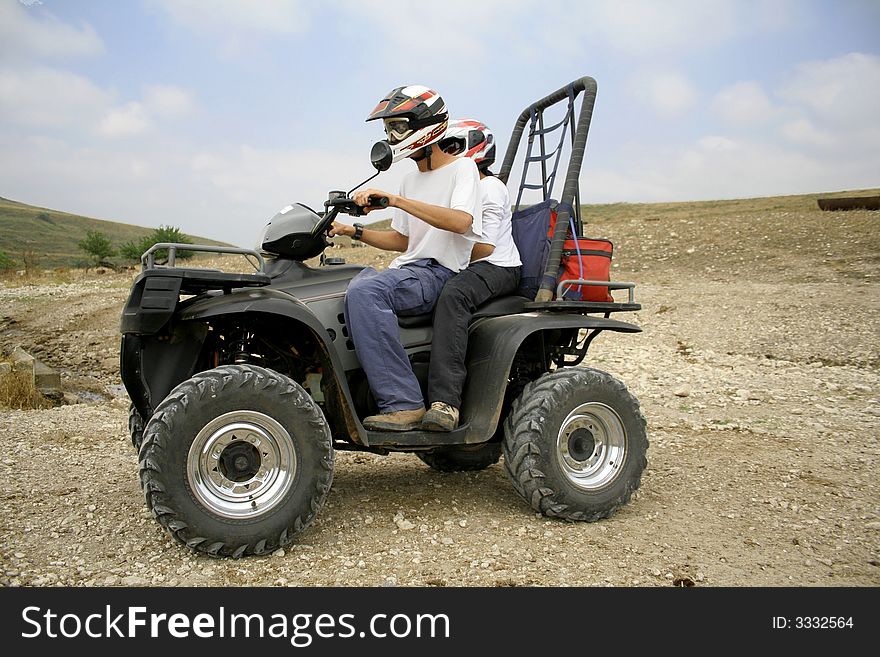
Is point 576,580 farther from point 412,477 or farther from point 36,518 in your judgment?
point 36,518

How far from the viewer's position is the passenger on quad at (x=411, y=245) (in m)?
4.50

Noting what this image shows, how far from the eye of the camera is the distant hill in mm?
39884

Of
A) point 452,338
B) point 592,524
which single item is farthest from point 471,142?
point 592,524

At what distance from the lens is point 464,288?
482cm

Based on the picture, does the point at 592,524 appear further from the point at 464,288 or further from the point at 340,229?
the point at 340,229

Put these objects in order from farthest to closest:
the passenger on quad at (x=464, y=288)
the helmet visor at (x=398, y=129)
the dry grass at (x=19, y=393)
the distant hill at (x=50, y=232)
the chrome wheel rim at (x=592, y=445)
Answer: the distant hill at (x=50, y=232) < the dry grass at (x=19, y=393) < the chrome wheel rim at (x=592, y=445) < the helmet visor at (x=398, y=129) < the passenger on quad at (x=464, y=288)

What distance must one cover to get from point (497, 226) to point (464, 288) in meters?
0.57

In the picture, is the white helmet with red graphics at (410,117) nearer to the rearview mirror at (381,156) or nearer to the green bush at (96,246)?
the rearview mirror at (381,156)

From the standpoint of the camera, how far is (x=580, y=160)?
5.42 metres

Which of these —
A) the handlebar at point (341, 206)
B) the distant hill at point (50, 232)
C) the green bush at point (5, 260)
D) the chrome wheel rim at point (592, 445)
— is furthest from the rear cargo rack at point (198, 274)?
the green bush at point (5, 260)

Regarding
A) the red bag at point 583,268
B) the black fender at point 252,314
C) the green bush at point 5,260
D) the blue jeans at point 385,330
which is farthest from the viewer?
the green bush at point 5,260

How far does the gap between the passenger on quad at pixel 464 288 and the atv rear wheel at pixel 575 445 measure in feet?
1.54

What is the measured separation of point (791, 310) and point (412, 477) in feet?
36.7

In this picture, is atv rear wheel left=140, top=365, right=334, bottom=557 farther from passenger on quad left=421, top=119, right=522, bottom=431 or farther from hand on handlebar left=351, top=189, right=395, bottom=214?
hand on handlebar left=351, top=189, right=395, bottom=214
